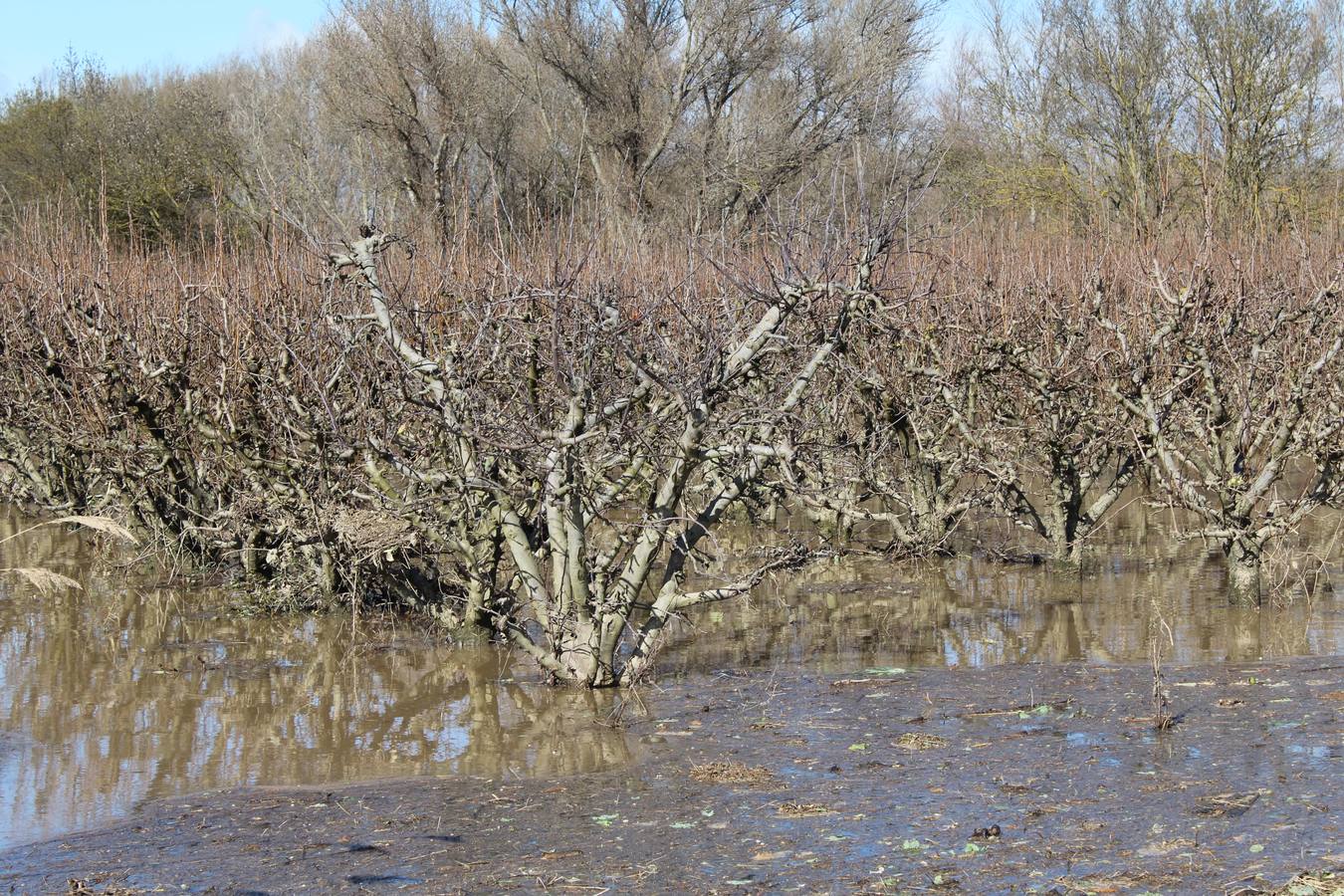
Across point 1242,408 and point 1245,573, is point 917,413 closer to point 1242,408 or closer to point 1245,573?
point 1242,408

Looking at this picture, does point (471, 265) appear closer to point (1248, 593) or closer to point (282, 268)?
point (282, 268)

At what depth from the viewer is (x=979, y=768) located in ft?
18.6

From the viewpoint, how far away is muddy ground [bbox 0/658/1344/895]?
4516 millimetres

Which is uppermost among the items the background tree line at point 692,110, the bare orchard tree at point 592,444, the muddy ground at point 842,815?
the background tree line at point 692,110

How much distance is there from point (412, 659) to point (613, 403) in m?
2.66

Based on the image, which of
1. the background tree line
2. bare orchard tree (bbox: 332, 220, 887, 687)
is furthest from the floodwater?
the background tree line

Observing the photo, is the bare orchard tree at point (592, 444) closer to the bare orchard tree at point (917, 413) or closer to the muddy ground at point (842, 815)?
the muddy ground at point (842, 815)

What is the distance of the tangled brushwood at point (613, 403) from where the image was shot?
704cm

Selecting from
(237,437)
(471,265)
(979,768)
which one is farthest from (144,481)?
(979,768)

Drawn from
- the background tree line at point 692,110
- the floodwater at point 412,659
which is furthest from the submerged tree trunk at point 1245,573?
the background tree line at point 692,110

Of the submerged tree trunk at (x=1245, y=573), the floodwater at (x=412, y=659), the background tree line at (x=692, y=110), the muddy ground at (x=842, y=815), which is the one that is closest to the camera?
the muddy ground at (x=842, y=815)

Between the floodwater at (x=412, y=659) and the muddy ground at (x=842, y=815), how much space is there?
1.53 ft

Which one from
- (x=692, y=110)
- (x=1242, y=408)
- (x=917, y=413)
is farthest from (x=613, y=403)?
(x=692, y=110)

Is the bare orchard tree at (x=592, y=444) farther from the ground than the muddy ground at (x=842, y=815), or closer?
farther from the ground
